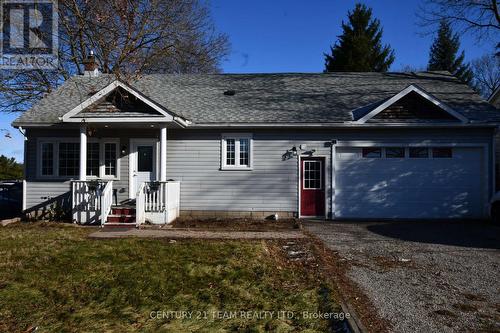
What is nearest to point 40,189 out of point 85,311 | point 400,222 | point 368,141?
point 85,311

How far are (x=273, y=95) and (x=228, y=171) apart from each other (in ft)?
13.1

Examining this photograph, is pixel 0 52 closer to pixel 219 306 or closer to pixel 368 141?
pixel 219 306

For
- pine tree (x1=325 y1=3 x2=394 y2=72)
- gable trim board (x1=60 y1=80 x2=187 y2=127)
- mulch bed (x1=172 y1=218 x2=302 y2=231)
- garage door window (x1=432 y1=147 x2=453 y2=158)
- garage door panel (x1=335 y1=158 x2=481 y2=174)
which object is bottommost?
mulch bed (x1=172 y1=218 x2=302 y2=231)

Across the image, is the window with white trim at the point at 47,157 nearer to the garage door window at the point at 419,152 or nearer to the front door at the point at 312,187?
the front door at the point at 312,187

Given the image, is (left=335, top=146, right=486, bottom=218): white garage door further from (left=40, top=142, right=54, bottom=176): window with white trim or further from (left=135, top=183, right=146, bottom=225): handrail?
(left=40, top=142, right=54, bottom=176): window with white trim

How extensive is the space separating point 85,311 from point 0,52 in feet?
25.6

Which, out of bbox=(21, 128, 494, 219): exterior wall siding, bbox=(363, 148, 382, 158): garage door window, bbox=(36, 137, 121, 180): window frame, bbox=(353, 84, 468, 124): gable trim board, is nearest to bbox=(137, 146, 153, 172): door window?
bbox=(21, 128, 494, 219): exterior wall siding

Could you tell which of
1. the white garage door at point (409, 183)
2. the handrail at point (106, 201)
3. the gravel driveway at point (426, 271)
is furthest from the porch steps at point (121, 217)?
the white garage door at point (409, 183)

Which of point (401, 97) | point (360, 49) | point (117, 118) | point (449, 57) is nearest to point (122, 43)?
point (117, 118)

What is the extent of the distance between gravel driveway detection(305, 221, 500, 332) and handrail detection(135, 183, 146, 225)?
5212mm

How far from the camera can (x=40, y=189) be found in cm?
1324

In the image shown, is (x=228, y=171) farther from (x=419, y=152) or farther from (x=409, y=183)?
(x=419, y=152)

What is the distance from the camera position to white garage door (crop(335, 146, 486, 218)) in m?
12.9

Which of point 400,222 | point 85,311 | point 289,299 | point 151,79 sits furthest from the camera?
point 151,79
